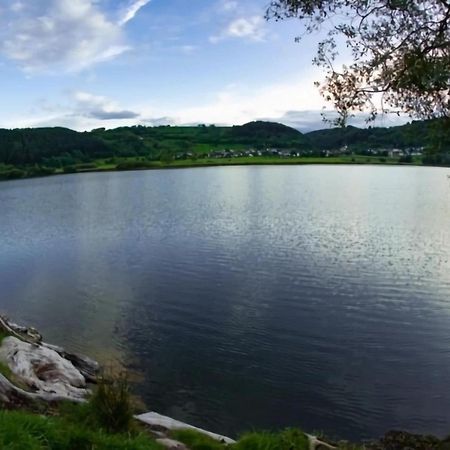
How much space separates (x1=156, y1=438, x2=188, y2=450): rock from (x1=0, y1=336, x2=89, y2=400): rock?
4.00 meters

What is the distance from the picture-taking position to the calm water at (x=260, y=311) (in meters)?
15.8

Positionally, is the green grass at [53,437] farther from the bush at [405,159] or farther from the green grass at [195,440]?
the bush at [405,159]

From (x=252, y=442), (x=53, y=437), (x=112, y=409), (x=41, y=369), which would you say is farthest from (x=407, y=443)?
(x=41, y=369)

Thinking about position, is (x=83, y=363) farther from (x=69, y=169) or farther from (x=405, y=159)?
(x=405, y=159)

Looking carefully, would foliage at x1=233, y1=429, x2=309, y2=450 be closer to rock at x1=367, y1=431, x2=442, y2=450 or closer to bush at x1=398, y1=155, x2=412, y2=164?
rock at x1=367, y1=431, x2=442, y2=450

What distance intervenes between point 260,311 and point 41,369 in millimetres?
12080

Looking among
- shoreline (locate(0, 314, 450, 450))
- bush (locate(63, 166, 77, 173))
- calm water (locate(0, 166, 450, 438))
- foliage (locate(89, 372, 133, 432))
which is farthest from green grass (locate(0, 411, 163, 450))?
bush (locate(63, 166, 77, 173))

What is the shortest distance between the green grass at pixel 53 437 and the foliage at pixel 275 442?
2.15m

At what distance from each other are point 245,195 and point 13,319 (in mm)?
62474

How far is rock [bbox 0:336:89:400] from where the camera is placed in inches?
491

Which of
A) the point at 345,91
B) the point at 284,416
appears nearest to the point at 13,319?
the point at 284,416

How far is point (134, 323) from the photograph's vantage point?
2322 centimetres

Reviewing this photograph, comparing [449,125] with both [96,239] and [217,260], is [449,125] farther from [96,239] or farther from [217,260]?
[96,239]

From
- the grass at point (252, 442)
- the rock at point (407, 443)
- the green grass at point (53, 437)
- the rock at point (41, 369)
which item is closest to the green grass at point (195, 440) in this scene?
the grass at point (252, 442)
